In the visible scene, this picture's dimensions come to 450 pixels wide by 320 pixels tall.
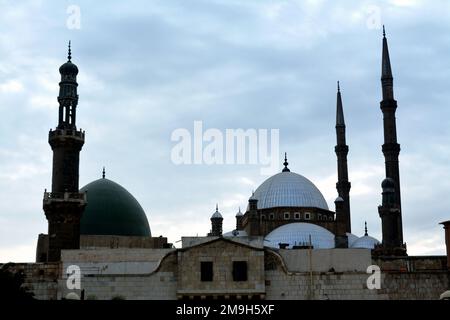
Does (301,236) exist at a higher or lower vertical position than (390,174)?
lower

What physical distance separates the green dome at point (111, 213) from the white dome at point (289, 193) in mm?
14682

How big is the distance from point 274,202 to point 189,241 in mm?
24544

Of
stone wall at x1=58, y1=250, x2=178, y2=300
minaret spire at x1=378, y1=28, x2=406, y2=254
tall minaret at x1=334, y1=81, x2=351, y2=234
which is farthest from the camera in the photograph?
tall minaret at x1=334, y1=81, x2=351, y2=234

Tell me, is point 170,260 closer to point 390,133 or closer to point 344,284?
point 344,284

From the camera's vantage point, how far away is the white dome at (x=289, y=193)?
58.1m

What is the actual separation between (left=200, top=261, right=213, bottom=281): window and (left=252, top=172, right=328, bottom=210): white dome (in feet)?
82.1

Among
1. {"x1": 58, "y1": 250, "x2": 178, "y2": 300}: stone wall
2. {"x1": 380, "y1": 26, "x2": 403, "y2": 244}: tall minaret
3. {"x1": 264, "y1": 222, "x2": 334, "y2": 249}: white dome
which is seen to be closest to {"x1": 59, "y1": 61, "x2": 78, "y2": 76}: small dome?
{"x1": 58, "y1": 250, "x2": 178, "y2": 300}: stone wall

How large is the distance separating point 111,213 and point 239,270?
1366 cm

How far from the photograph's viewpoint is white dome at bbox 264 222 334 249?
51156 mm

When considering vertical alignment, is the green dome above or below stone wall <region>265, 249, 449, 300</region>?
above

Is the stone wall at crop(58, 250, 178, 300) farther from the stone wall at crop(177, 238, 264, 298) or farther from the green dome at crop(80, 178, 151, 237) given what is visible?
the green dome at crop(80, 178, 151, 237)

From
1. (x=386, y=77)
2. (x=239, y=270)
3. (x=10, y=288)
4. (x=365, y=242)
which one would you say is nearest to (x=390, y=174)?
(x=365, y=242)

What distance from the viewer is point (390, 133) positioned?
179ft
